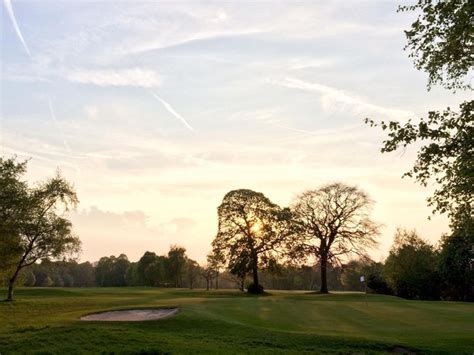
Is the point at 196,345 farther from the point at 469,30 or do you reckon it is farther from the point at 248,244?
the point at 248,244

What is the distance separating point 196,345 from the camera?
2230 cm

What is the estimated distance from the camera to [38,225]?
47.8 m

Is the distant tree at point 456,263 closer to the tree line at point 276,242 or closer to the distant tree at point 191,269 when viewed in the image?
the tree line at point 276,242

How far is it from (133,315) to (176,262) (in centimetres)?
7732

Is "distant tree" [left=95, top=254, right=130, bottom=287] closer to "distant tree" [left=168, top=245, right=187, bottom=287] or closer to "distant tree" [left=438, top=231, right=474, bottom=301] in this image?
"distant tree" [left=168, top=245, right=187, bottom=287]

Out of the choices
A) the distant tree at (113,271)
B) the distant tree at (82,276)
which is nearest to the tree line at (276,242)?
the distant tree at (113,271)

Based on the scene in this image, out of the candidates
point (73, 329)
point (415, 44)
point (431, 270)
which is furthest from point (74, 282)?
point (415, 44)

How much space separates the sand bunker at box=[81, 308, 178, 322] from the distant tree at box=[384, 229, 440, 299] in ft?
185

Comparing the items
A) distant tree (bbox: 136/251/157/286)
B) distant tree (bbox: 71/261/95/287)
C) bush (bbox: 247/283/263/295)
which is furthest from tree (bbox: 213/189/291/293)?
distant tree (bbox: 71/261/95/287)

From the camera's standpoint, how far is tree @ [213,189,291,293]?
223 ft

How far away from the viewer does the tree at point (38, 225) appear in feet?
142

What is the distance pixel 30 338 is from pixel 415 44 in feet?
73.6

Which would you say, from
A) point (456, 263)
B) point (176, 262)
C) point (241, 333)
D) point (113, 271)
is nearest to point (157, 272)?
point (176, 262)

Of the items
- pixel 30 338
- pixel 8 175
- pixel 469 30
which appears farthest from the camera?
pixel 8 175
